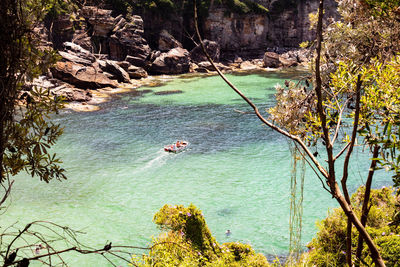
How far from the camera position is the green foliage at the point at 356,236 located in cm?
504

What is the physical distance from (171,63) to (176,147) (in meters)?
25.4

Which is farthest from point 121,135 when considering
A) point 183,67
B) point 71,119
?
point 183,67

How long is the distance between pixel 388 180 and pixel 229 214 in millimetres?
5824

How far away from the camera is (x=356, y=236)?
571 centimetres

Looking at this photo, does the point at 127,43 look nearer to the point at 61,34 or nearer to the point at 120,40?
the point at 120,40

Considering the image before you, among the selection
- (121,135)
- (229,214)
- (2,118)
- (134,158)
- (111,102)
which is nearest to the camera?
(2,118)

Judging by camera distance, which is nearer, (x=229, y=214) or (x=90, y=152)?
(x=229, y=214)

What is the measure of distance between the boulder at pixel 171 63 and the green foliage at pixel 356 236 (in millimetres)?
33975

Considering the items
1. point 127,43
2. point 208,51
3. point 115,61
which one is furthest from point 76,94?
point 208,51

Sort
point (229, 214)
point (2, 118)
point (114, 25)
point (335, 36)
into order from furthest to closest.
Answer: point (114, 25) < point (229, 214) < point (335, 36) < point (2, 118)

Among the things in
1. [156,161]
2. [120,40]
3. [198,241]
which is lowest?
[156,161]

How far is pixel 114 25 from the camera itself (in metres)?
39.2

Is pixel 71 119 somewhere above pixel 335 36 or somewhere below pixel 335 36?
below

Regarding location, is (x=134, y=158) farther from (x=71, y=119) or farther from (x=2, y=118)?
(x=2, y=118)
